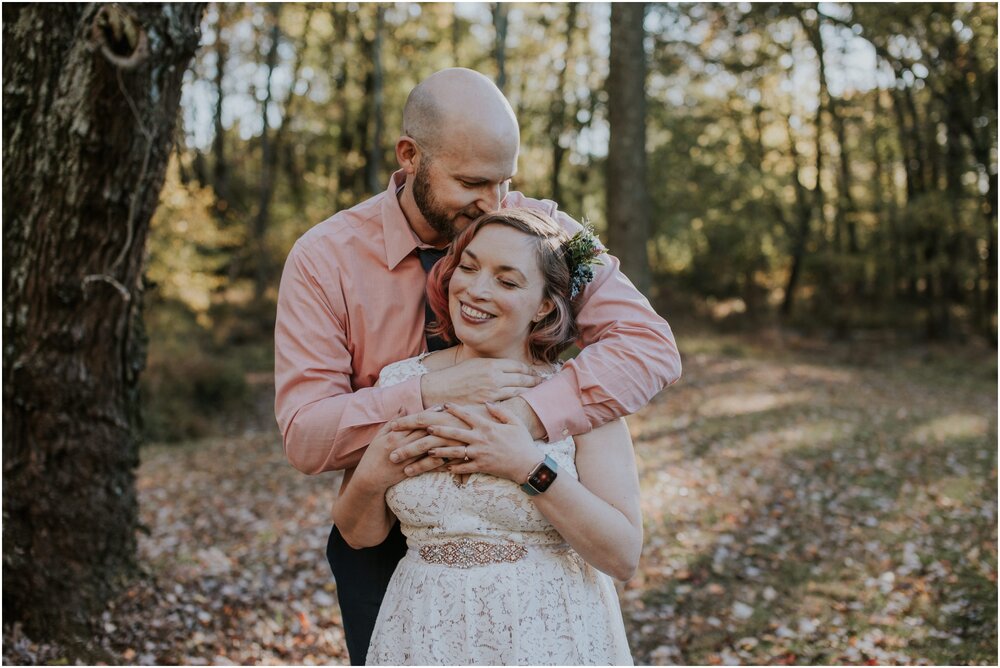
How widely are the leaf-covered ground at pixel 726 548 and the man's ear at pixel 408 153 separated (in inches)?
133

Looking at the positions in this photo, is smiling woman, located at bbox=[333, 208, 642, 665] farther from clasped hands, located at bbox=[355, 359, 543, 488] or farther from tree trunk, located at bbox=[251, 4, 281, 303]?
tree trunk, located at bbox=[251, 4, 281, 303]

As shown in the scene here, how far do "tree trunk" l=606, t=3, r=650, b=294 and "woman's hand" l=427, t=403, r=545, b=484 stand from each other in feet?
31.7

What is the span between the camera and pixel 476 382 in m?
2.47

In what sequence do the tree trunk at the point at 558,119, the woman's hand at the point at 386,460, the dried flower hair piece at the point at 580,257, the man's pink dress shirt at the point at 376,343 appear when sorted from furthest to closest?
the tree trunk at the point at 558,119, the dried flower hair piece at the point at 580,257, the man's pink dress shirt at the point at 376,343, the woman's hand at the point at 386,460

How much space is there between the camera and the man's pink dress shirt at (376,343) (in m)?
2.53

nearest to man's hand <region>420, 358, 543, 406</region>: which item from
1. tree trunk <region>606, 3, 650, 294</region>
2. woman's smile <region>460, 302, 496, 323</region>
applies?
woman's smile <region>460, 302, 496, 323</region>

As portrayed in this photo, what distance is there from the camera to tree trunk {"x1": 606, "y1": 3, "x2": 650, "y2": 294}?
468 inches

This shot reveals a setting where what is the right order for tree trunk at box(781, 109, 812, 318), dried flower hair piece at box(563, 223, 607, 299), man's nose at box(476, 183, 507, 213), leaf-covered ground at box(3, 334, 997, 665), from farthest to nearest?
1. tree trunk at box(781, 109, 812, 318)
2. leaf-covered ground at box(3, 334, 997, 665)
3. man's nose at box(476, 183, 507, 213)
4. dried flower hair piece at box(563, 223, 607, 299)

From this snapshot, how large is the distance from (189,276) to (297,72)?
45.6 ft

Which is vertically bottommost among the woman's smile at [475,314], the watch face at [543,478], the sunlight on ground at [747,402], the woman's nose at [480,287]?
the sunlight on ground at [747,402]

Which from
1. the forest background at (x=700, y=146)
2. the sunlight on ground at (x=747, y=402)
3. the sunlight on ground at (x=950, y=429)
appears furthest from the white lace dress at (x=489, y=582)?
the forest background at (x=700, y=146)

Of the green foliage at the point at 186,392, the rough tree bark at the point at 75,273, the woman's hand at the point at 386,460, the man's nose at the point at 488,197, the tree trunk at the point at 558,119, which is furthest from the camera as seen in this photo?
the tree trunk at the point at 558,119

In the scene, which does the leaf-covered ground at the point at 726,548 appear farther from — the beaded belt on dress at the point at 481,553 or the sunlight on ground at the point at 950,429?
the beaded belt on dress at the point at 481,553

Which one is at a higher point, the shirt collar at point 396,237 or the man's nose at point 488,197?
the man's nose at point 488,197
